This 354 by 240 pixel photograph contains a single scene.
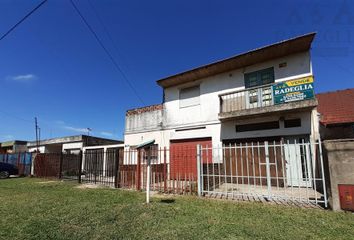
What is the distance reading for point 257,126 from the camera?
10945 mm

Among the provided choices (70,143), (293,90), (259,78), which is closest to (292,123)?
(293,90)

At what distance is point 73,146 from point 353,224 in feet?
74.9

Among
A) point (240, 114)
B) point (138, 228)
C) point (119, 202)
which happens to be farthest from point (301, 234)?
point (240, 114)

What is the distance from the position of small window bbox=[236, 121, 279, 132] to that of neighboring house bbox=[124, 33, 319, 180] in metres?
0.05

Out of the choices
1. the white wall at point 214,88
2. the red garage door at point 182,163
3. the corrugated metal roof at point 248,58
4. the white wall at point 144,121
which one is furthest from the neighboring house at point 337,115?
the white wall at point 144,121

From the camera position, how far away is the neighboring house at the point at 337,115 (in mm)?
11802

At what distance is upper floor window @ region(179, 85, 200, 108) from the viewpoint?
13.8 m

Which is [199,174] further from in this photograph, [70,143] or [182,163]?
[70,143]

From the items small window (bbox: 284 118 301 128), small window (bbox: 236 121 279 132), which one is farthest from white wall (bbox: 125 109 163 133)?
small window (bbox: 284 118 301 128)

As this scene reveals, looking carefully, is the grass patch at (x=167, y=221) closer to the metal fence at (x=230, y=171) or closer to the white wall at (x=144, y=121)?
the metal fence at (x=230, y=171)

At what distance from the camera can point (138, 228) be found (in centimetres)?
446

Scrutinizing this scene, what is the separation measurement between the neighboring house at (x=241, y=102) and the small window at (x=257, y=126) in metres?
0.05

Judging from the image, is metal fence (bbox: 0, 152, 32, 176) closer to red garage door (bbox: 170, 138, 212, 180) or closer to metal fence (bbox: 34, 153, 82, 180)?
metal fence (bbox: 34, 153, 82, 180)

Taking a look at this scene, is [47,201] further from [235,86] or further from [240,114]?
[235,86]
